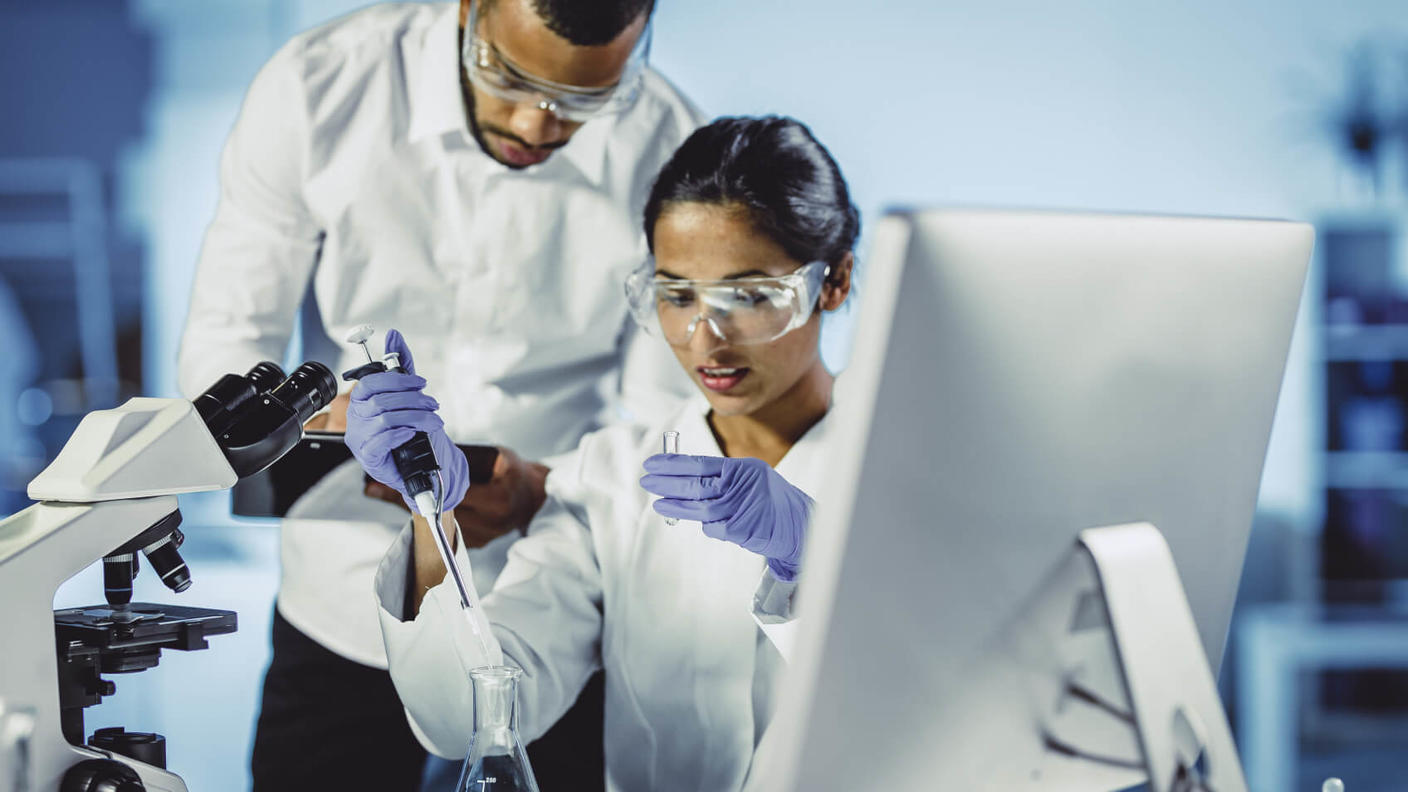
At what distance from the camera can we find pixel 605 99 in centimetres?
162

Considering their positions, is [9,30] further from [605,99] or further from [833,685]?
[833,685]

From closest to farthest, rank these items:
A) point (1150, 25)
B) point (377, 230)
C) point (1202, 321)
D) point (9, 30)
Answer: point (1202, 321) → point (377, 230) → point (1150, 25) → point (9, 30)

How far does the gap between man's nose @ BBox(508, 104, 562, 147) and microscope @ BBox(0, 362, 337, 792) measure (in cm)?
76

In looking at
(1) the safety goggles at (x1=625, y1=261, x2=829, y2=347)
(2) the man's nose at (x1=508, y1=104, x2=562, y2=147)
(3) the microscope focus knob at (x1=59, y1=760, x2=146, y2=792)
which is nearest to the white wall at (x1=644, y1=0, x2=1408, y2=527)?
(2) the man's nose at (x1=508, y1=104, x2=562, y2=147)

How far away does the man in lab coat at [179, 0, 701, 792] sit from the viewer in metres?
1.86

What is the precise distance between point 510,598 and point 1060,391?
0.93 m

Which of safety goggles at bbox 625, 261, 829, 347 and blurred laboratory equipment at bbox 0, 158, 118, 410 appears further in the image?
blurred laboratory equipment at bbox 0, 158, 118, 410

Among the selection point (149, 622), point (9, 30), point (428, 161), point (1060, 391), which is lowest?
point (149, 622)

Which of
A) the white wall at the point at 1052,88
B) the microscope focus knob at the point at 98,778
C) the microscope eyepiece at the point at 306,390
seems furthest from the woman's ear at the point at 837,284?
the white wall at the point at 1052,88

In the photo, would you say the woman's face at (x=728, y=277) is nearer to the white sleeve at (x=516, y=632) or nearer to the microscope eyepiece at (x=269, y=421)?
the white sleeve at (x=516, y=632)

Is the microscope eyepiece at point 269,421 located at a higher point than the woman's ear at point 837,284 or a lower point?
lower

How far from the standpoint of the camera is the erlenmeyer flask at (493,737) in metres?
0.96

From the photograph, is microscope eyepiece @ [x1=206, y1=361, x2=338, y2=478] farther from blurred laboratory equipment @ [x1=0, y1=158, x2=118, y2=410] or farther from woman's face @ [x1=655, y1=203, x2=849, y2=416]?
blurred laboratory equipment @ [x1=0, y1=158, x2=118, y2=410]

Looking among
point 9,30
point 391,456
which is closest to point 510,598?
point 391,456
